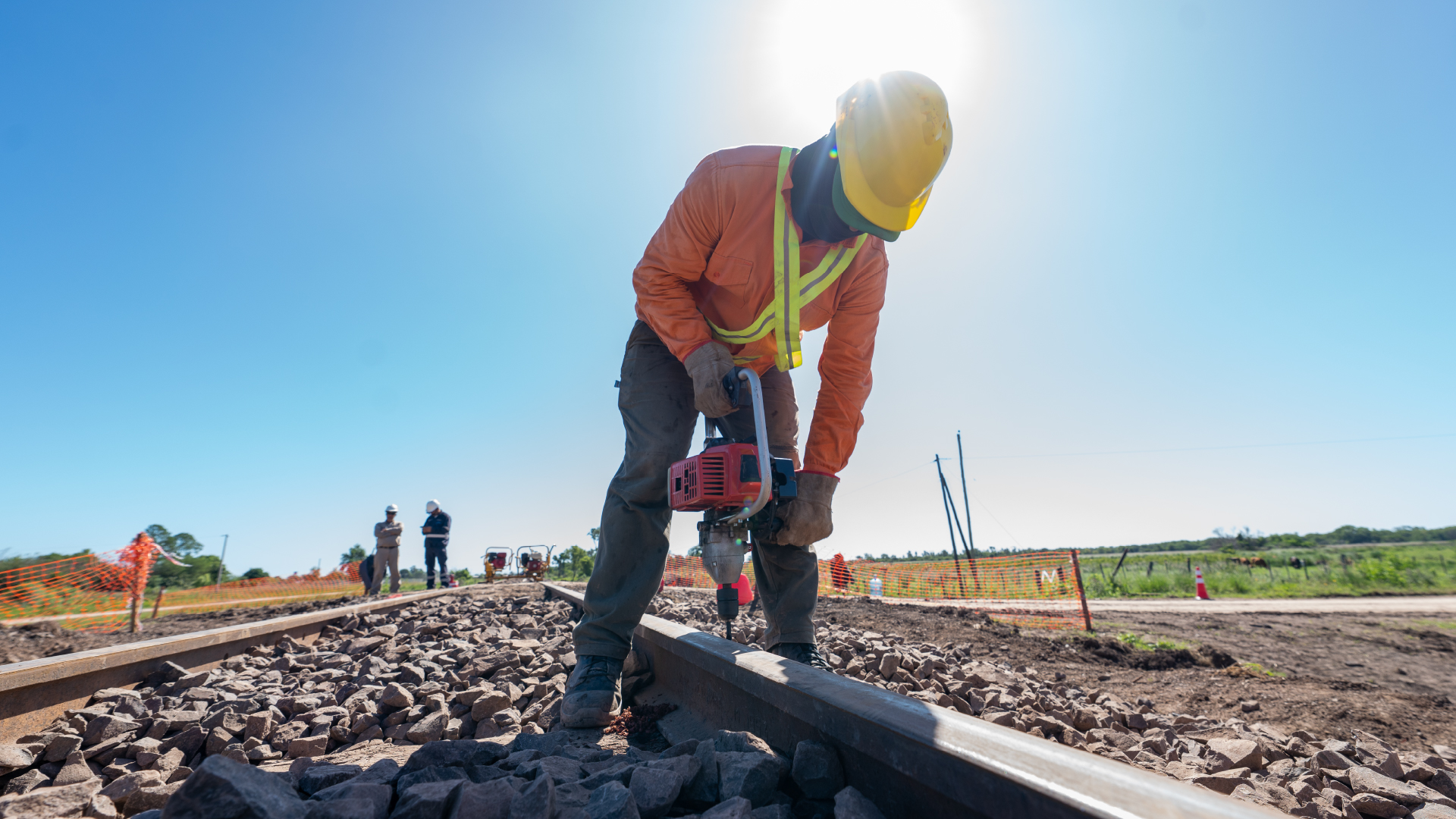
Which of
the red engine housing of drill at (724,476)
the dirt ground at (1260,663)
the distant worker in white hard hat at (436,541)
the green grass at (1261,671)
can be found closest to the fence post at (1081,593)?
the dirt ground at (1260,663)

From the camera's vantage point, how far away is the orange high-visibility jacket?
244 cm

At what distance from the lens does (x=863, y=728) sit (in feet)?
3.99

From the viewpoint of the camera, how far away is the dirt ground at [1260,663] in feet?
10.3

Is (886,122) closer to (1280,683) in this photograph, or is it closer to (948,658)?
(948,658)

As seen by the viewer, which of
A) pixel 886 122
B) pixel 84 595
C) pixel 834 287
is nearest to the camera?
pixel 886 122

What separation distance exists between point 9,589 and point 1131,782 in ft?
48.6

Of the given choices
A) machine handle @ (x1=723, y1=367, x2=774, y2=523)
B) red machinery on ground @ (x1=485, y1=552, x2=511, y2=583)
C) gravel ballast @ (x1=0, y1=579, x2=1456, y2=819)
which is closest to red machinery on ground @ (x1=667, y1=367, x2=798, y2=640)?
machine handle @ (x1=723, y1=367, x2=774, y2=523)

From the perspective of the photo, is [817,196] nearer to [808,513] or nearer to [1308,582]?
[808,513]

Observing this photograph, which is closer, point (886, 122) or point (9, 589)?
→ point (886, 122)

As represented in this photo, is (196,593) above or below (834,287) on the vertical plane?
below

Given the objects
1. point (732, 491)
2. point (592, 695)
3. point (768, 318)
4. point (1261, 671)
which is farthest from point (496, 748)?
point (1261, 671)

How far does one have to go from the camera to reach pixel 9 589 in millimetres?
9461

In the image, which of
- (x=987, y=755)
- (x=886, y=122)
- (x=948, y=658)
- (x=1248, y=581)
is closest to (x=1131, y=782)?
(x=987, y=755)

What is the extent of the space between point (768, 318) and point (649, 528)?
3.31 feet
